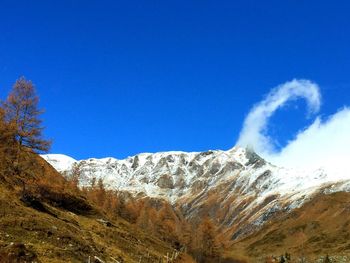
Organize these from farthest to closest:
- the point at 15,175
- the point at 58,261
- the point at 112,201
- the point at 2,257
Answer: the point at 112,201 → the point at 15,175 → the point at 58,261 → the point at 2,257

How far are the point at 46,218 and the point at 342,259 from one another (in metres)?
167

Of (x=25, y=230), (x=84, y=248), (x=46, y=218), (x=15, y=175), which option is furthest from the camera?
(x=15, y=175)

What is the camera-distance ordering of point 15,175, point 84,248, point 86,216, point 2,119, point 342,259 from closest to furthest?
point 84,248, point 15,175, point 2,119, point 86,216, point 342,259

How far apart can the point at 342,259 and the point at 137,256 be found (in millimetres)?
151986

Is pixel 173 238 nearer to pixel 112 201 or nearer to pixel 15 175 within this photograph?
pixel 112 201

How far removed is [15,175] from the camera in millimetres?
50344

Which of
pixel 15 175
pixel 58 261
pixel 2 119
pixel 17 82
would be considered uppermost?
pixel 17 82

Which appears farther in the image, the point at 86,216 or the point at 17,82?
the point at 86,216

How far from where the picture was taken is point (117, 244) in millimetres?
55469

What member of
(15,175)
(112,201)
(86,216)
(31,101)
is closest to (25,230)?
(15,175)

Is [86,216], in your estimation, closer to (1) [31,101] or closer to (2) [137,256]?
(2) [137,256]

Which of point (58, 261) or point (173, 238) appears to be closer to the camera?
point (58, 261)

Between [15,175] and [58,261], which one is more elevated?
[15,175]

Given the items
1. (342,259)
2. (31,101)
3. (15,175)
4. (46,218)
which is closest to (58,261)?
(46,218)
